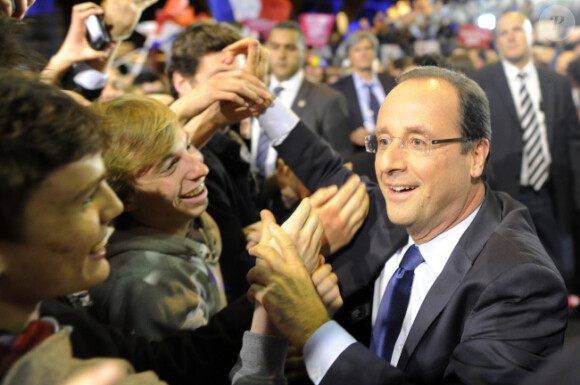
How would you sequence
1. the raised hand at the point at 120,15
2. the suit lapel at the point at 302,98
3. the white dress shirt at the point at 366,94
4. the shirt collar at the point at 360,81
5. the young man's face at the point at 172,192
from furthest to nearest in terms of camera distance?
the shirt collar at the point at 360,81 → the white dress shirt at the point at 366,94 → the suit lapel at the point at 302,98 → the raised hand at the point at 120,15 → the young man's face at the point at 172,192

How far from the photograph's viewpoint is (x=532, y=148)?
4.53 m

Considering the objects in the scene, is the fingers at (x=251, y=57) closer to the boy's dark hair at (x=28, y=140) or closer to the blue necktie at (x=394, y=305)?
the blue necktie at (x=394, y=305)

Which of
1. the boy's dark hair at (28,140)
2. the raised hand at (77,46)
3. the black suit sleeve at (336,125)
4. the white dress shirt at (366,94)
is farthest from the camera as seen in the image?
the white dress shirt at (366,94)

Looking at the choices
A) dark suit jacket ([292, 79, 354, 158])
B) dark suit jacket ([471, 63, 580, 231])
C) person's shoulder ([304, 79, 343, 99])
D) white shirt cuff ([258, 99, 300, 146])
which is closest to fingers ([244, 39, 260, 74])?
white shirt cuff ([258, 99, 300, 146])

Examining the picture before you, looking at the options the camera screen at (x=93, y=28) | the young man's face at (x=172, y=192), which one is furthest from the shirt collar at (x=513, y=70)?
the young man's face at (x=172, y=192)

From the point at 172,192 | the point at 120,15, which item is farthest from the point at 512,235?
the point at 120,15

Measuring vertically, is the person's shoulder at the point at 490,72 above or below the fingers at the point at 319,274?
below

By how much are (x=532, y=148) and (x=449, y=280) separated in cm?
321

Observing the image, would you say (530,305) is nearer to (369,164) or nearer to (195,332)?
(195,332)

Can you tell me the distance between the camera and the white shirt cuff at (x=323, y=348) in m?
1.48

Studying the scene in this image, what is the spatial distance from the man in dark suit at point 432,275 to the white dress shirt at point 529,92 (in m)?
2.74

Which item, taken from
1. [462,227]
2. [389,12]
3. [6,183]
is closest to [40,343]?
[6,183]

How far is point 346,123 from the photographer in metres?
4.59

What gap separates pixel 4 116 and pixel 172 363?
788 millimetres
